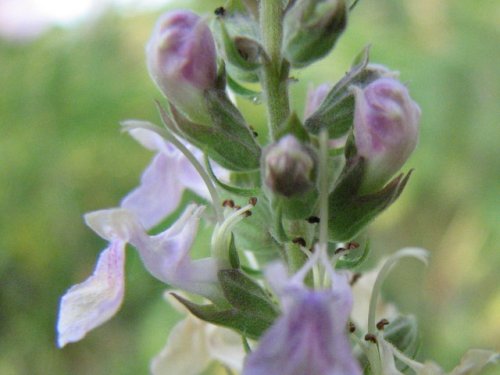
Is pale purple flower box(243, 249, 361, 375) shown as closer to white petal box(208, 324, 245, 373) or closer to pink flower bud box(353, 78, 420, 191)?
pink flower bud box(353, 78, 420, 191)

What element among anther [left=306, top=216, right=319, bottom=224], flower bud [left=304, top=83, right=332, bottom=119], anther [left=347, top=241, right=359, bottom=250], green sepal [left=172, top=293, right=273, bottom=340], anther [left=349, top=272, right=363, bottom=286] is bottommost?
anther [left=349, top=272, right=363, bottom=286]

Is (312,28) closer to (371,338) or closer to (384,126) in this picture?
(384,126)

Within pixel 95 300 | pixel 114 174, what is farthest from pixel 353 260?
pixel 114 174

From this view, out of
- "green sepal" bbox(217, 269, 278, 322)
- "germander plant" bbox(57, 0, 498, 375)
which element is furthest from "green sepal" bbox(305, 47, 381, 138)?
"green sepal" bbox(217, 269, 278, 322)

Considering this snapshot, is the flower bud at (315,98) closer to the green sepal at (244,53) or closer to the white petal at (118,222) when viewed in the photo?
the green sepal at (244,53)

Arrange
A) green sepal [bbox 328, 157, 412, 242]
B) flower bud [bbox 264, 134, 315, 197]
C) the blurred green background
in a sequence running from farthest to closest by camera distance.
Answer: the blurred green background → green sepal [bbox 328, 157, 412, 242] → flower bud [bbox 264, 134, 315, 197]

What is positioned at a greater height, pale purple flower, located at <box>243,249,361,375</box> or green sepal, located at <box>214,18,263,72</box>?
green sepal, located at <box>214,18,263,72</box>
